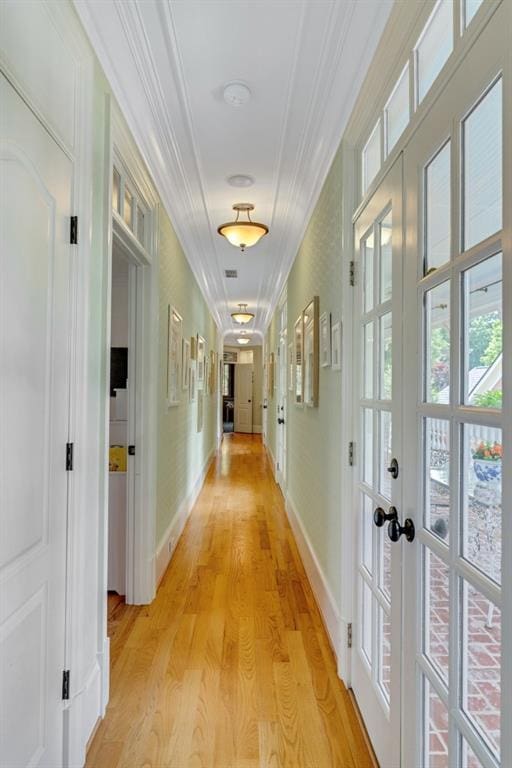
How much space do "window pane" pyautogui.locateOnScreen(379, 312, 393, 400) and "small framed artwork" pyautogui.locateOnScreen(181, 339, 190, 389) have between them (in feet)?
9.01

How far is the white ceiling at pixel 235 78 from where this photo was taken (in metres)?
1.71

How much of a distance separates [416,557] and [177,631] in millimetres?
1743

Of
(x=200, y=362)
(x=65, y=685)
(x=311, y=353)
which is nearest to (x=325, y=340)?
(x=311, y=353)

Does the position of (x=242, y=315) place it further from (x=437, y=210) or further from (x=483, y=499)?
(x=483, y=499)

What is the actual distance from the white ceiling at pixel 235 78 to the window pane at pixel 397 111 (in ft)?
0.78

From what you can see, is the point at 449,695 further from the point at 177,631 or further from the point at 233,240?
the point at 233,240

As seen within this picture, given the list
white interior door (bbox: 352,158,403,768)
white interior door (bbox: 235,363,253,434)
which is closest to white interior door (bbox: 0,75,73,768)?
white interior door (bbox: 352,158,403,768)

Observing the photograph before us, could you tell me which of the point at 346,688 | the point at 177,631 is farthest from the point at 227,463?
the point at 346,688

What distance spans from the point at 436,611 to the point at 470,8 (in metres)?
1.48

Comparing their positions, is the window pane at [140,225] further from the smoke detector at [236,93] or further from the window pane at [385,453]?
the window pane at [385,453]

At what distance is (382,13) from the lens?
1.55m

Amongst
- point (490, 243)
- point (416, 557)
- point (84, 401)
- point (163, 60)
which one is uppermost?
point (163, 60)

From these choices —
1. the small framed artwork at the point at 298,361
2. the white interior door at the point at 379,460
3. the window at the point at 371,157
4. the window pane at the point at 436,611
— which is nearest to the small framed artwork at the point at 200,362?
the small framed artwork at the point at 298,361

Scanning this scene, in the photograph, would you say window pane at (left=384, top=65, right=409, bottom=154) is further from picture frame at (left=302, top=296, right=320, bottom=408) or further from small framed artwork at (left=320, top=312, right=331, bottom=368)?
picture frame at (left=302, top=296, right=320, bottom=408)
